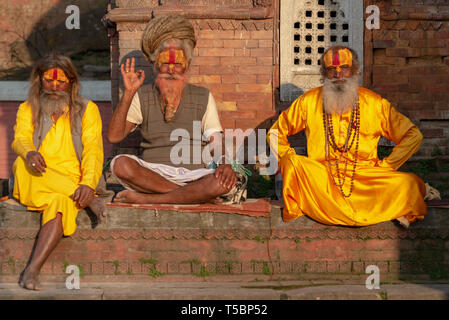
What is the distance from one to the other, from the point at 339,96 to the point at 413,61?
227 cm

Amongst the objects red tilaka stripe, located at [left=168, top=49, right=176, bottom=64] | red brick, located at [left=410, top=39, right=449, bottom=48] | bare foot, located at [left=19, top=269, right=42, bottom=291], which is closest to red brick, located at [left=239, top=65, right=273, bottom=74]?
red tilaka stripe, located at [left=168, top=49, right=176, bottom=64]

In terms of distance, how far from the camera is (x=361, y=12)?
8055 millimetres

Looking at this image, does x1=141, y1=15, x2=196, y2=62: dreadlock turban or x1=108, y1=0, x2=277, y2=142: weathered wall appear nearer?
x1=141, y1=15, x2=196, y2=62: dreadlock turban

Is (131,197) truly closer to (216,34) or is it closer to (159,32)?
(159,32)

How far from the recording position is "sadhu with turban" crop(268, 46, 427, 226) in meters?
5.94

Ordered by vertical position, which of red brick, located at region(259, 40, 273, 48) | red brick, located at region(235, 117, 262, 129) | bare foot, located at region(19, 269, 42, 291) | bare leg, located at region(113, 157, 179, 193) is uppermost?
red brick, located at region(259, 40, 273, 48)

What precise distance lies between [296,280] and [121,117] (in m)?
2.22

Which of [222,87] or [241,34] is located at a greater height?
[241,34]

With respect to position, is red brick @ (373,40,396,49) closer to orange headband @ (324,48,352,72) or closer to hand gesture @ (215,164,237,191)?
orange headband @ (324,48,352,72)

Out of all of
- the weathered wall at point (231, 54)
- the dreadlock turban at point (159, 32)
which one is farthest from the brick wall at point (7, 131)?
the dreadlock turban at point (159, 32)

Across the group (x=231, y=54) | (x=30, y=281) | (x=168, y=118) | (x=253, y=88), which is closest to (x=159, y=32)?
(x=168, y=118)

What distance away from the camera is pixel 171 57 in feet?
21.2

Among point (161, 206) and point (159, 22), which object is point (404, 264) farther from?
point (159, 22)

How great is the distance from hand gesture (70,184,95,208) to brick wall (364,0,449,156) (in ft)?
12.7
